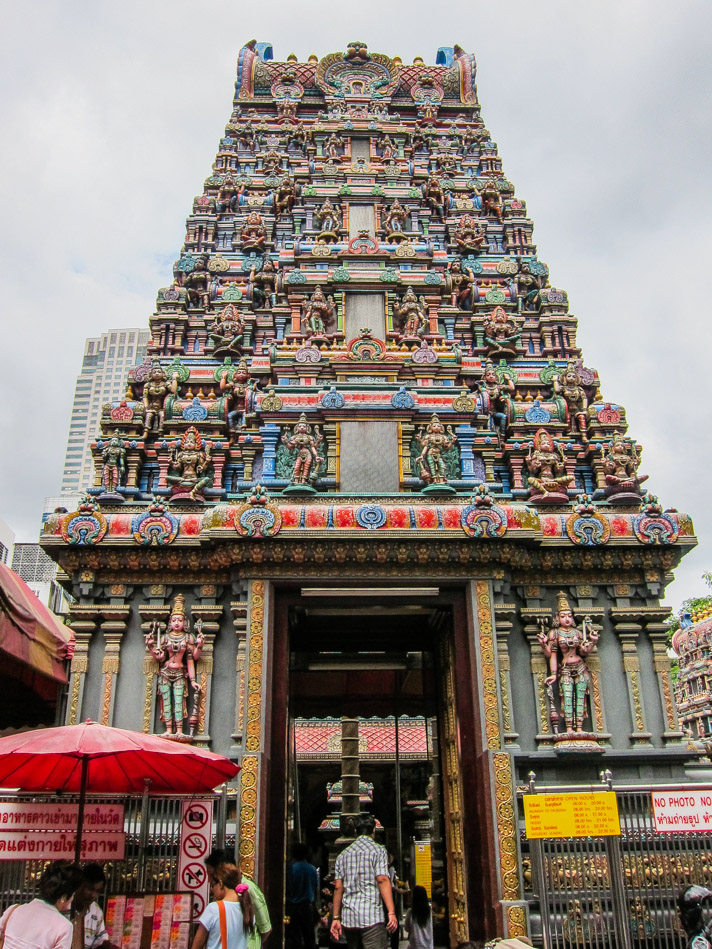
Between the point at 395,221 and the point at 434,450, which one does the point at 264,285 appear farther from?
the point at 434,450

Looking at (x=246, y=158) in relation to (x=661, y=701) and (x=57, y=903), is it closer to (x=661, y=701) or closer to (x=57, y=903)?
(x=661, y=701)

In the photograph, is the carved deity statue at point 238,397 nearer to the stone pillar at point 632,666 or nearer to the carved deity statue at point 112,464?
the carved deity statue at point 112,464

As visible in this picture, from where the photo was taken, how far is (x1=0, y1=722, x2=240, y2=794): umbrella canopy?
7617mm

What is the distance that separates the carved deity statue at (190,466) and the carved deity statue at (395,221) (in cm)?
719

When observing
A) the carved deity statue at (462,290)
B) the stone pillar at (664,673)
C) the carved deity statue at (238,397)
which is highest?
the carved deity statue at (462,290)

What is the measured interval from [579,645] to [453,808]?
128 inches

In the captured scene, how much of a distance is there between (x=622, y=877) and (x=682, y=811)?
1028 mm

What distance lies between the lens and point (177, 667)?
12.3 metres

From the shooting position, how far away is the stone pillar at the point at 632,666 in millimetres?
12367

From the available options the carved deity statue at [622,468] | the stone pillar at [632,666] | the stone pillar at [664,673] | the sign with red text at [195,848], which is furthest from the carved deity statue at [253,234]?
the sign with red text at [195,848]

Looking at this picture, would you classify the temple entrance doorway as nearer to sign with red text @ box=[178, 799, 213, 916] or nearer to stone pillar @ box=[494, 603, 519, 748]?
stone pillar @ box=[494, 603, 519, 748]

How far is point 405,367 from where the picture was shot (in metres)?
15.8

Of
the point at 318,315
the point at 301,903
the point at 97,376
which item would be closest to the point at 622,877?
the point at 301,903

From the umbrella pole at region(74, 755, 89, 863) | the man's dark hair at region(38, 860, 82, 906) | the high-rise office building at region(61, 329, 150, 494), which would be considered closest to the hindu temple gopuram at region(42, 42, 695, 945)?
the umbrella pole at region(74, 755, 89, 863)
